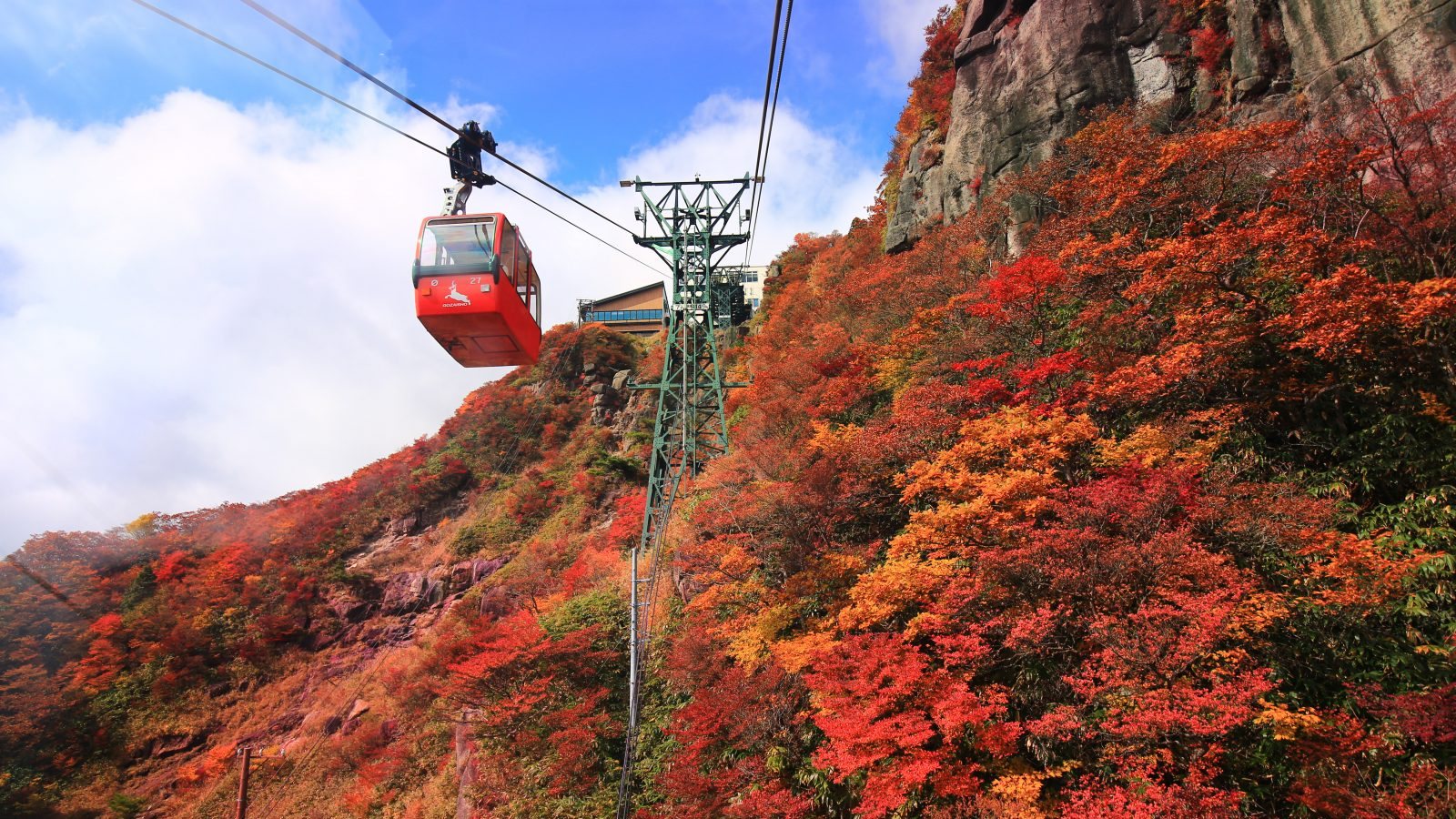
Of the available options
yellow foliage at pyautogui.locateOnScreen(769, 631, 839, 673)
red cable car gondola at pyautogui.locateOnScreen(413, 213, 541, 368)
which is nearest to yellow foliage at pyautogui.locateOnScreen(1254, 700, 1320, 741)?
yellow foliage at pyautogui.locateOnScreen(769, 631, 839, 673)

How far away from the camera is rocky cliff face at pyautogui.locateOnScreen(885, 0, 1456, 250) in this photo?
11.9 m

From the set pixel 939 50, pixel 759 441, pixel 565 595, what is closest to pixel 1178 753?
pixel 759 441

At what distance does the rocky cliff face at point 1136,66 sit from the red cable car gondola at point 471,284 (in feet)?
50.5

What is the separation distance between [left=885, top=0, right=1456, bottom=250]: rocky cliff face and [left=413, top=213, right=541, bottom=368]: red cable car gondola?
15.4 metres

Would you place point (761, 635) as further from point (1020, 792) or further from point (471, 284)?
point (471, 284)

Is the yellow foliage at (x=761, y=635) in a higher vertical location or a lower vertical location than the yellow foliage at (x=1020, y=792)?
higher

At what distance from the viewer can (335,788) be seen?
20484 mm

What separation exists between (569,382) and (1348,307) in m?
36.7

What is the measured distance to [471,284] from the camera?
29.4 ft

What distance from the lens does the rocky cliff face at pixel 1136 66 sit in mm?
11922

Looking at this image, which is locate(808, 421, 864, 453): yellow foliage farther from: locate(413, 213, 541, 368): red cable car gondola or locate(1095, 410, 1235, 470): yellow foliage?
locate(413, 213, 541, 368): red cable car gondola

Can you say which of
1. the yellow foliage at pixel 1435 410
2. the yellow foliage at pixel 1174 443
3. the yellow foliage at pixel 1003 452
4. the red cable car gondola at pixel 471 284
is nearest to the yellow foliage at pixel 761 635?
the yellow foliage at pixel 1003 452

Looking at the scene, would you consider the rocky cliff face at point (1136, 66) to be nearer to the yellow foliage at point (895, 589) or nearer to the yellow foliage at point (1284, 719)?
the yellow foliage at point (1284, 719)

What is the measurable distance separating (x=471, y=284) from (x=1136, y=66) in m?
19.5
